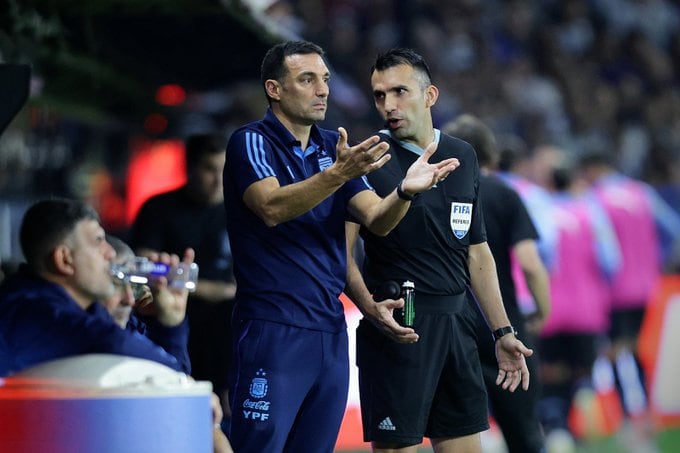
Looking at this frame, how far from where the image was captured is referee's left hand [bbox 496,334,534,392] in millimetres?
7180

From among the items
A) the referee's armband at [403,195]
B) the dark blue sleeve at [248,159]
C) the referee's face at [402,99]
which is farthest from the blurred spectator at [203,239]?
the referee's armband at [403,195]

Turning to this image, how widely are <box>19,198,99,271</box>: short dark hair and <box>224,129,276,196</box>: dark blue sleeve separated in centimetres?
86

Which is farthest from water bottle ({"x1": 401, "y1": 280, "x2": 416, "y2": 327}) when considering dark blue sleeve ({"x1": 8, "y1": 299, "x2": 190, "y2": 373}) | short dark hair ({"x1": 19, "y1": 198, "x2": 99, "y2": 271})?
short dark hair ({"x1": 19, "y1": 198, "x2": 99, "y2": 271})

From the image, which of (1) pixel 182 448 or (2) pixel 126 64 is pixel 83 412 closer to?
(1) pixel 182 448

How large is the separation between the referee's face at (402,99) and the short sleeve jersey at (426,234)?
76 mm

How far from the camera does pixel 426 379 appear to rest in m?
6.94

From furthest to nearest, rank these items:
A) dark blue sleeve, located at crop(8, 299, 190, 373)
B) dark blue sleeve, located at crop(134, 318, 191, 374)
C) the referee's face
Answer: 1. the referee's face
2. dark blue sleeve, located at crop(134, 318, 191, 374)
3. dark blue sleeve, located at crop(8, 299, 190, 373)

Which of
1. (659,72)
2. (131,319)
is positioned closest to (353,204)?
(131,319)

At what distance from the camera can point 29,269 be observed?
18.9 feet

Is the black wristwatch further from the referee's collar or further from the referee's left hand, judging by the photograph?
the referee's collar

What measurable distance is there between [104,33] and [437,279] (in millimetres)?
5326

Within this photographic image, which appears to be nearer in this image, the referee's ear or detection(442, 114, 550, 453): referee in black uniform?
the referee's ear

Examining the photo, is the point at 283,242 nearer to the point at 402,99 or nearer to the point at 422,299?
the point at 422,299

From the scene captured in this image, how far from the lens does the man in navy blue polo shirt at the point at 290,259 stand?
634cm
